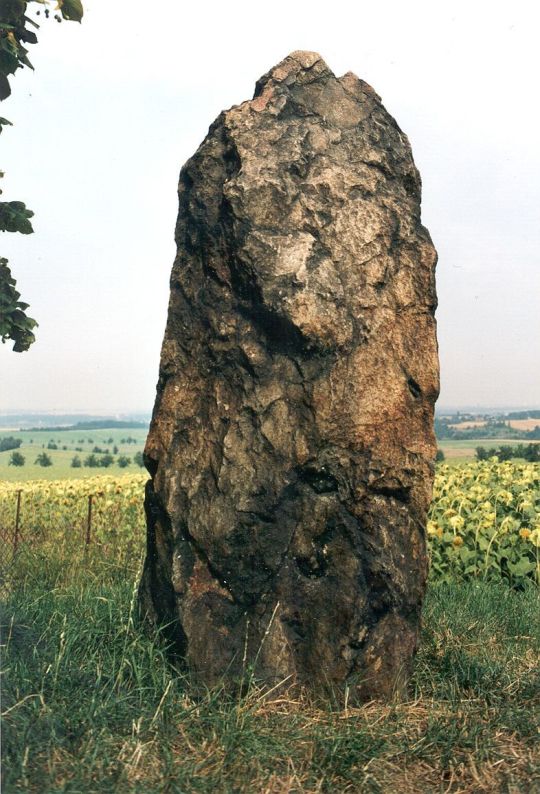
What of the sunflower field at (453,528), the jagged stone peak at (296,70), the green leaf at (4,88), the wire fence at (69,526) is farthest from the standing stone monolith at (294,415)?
the sunflower field at (453,528)

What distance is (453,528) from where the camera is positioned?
7.59 m

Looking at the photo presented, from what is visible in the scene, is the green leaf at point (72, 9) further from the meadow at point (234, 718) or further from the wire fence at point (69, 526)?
the wire fence at point (69, 526)

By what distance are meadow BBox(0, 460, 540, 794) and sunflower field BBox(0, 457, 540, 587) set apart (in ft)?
5.92

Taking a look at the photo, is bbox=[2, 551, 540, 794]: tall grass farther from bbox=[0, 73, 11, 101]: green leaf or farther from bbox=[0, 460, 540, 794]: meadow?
bbox=[0, 73, 11, 101]: green leaf

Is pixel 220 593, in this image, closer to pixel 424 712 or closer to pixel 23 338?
pixel 424 712

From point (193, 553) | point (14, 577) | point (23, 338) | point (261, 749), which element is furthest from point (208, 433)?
point (14, 577)

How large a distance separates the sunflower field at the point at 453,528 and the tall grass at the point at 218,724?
254 cm

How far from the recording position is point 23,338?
5.69 metres

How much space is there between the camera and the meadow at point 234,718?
3168mm

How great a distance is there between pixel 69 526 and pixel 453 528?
11.7 ft

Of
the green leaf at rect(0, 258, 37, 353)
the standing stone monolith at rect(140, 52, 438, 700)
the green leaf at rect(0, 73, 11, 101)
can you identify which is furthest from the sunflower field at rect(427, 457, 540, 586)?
the green leaf at rect(0, 73, 11, 101)

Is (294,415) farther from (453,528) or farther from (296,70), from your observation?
(453,528)

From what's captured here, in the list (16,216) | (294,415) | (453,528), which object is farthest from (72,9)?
(453,528)

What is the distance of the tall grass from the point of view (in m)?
3.15
